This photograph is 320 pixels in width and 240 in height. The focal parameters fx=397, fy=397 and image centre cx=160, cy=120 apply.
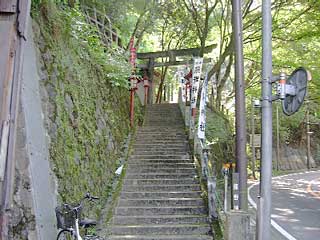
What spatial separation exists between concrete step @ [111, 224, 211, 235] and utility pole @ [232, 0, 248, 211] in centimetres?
204

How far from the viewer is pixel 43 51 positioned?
796 cm

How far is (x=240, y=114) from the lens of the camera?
22.1 feet

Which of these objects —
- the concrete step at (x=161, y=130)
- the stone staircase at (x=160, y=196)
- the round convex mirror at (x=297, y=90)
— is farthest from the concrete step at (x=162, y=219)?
the concrete step at (x=161, y=130)

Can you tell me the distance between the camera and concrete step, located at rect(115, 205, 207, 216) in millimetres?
9477

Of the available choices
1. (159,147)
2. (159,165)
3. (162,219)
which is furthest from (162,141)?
(162,219)

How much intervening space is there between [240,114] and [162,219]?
11.8ft

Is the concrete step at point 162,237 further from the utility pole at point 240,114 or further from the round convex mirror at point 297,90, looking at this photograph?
the round convex mirror at point 297,90

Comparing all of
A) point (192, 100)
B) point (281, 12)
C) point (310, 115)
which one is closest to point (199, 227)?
point (192, 100)

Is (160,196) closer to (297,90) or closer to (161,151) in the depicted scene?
(161,151)

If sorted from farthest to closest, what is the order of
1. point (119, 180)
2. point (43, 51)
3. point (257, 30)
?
1. point (257, 30)
2. point (119, 180)
3. point (43, 51)

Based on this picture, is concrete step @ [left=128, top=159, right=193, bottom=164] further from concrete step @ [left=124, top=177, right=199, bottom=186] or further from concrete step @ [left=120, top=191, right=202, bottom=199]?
concrete step @ [left=120, top=191, right=202, bottom=199]

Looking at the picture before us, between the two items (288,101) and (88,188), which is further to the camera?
(88,188)

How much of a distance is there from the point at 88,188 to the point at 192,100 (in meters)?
6.50

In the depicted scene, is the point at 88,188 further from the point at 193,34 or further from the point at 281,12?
the point at 193,34
